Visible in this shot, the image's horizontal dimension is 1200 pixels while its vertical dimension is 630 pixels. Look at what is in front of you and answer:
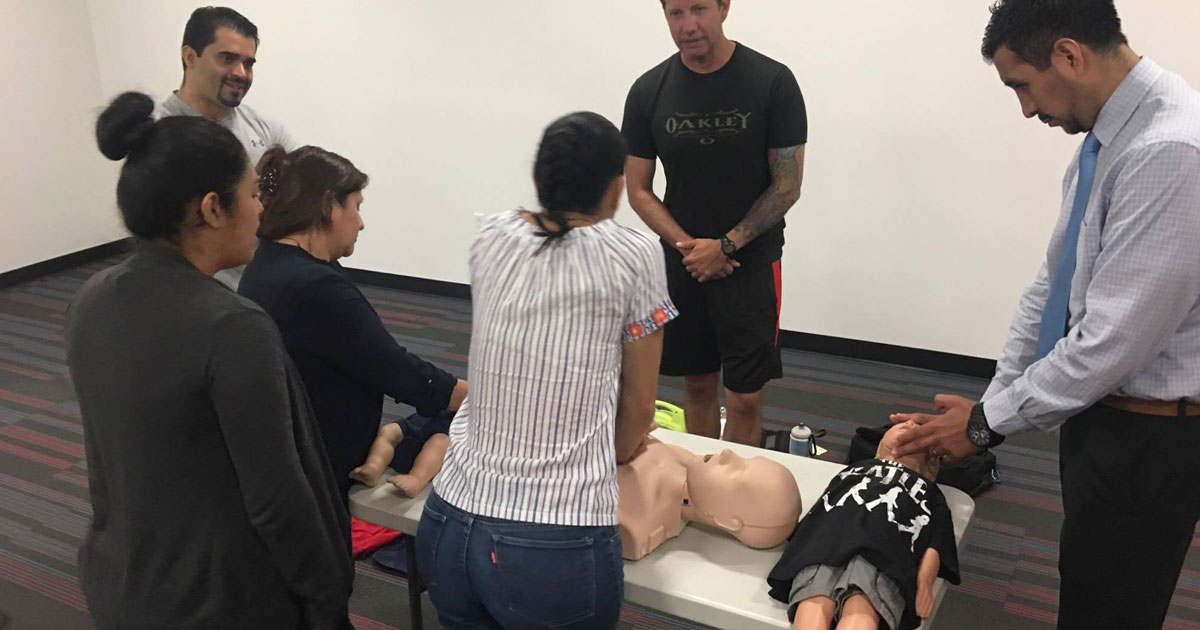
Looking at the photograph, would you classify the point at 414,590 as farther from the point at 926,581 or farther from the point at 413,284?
the point at 413,284

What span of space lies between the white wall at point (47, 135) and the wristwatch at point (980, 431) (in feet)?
16.0

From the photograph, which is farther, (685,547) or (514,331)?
(685,547)

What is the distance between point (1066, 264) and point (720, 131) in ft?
3.56

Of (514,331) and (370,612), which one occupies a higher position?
(514,331)

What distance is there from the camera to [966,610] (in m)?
2.28

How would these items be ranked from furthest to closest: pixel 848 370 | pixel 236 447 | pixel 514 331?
1. pixel 848 370
2. pixel 514 331
3. pixel 236 447

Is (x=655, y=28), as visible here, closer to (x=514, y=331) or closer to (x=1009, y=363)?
(x=1009, y=363)

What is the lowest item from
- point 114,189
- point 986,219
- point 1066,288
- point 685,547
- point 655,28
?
point 685,547

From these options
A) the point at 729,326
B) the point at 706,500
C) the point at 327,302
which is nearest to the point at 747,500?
the point at 706,500

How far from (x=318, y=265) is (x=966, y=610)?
1.83m

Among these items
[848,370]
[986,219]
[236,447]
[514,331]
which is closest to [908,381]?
Answer: [848,370]

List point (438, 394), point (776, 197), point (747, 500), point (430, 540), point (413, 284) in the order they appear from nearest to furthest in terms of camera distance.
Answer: point (430, 540) < point (747, 500) < point (438, 394) < point (776, 197) < point (413, 284)

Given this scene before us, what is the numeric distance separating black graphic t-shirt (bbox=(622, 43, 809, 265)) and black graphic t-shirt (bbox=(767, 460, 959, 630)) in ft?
3.63

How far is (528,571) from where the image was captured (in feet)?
4.28
